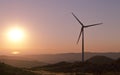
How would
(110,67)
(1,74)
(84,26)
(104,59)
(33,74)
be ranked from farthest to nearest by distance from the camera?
(104,59) → (84,26) → (110,67) → (33,74) → (1,74)

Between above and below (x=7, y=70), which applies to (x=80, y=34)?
above

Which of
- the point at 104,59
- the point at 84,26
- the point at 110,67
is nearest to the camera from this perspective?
the point at 110,67

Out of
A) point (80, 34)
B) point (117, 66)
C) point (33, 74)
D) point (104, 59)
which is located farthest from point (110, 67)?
point (104, 59)

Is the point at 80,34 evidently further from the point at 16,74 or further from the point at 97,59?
the point at 97,59

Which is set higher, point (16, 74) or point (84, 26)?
point (84, 26)

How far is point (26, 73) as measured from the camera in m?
61.2

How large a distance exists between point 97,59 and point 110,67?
239 ft

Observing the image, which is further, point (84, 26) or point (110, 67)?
point (84, 26)

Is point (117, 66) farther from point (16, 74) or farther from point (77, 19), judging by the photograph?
point (16, 74)

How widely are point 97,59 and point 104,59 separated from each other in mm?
5462

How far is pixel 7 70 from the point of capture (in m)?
61.4

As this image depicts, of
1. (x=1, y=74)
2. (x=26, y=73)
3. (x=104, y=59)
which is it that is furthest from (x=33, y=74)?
(x=104, y=59)

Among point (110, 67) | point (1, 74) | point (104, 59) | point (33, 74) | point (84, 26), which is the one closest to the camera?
point (1, 74)

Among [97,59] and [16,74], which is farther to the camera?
[97,59]
